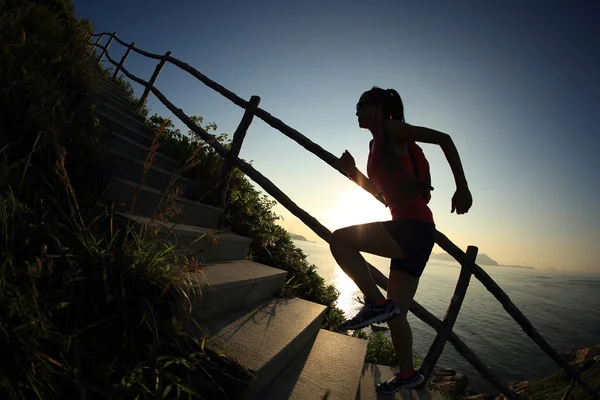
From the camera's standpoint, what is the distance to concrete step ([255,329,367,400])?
1718 millimetres

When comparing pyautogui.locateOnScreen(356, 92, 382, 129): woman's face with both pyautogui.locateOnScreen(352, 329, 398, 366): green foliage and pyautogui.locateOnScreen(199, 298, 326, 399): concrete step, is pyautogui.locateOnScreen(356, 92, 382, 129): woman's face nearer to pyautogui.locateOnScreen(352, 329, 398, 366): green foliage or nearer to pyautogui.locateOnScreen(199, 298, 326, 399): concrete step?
pyautogui.locateOnScreen(199, 298, 326, 399): concrete step

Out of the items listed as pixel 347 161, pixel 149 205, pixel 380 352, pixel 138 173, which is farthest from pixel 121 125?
pixel 380 352

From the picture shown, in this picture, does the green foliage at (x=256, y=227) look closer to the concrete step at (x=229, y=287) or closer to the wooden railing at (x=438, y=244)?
the wooden railing at (x=438, y=244)

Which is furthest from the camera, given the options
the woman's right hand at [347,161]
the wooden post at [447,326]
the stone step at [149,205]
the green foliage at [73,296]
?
the wooden post at [447,326]

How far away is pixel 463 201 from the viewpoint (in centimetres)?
190

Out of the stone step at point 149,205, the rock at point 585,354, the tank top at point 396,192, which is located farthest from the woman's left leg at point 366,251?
the rock at point 585,354

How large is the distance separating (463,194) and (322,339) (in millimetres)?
1705

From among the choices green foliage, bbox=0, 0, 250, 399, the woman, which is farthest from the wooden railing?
green foliage, bbox=0, 0, 250, 399

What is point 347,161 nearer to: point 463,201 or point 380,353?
point 463,201

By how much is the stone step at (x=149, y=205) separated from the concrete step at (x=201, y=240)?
13cm

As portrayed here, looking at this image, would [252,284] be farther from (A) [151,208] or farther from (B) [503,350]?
(B) [503,350]

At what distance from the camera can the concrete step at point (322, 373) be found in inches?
67.6

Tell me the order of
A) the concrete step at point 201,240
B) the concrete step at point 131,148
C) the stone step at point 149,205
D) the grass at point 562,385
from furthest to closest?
the grass at point 562,385 → the concrete step at point 131,148 → the stone step at point 149,205 → the concrete step at point 201,240

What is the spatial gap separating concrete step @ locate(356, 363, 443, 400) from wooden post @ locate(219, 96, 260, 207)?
2484mm
